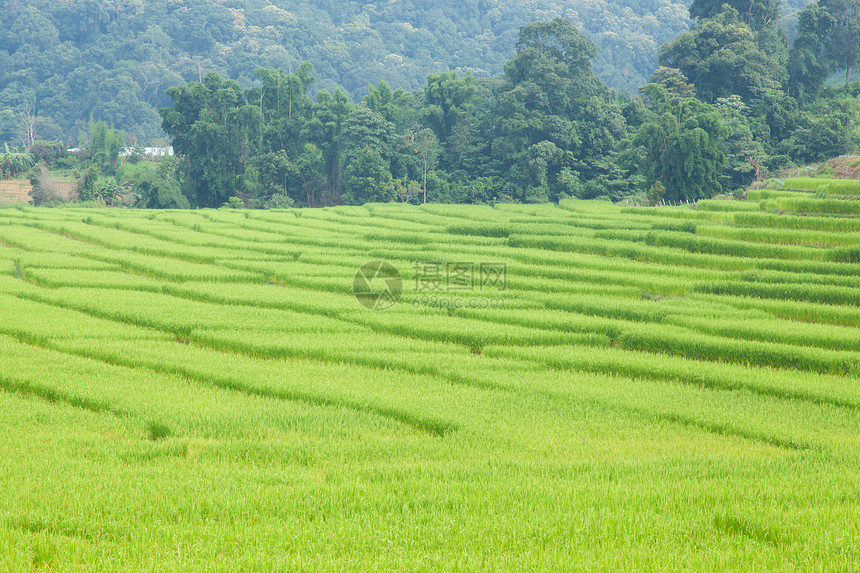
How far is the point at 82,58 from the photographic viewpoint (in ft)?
273

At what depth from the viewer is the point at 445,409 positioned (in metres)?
10.0

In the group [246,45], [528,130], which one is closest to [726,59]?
[528,130]

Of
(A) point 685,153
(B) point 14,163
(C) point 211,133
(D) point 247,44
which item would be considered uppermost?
(D) point 247,44

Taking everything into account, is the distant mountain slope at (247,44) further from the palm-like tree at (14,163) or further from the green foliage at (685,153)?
the green foliage at (685,153)

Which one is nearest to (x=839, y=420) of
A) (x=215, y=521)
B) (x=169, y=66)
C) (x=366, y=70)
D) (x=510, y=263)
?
(x=215, y=521)

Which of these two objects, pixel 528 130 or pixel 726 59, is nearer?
pixel 726 59

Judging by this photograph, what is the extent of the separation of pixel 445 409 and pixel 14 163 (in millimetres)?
56226

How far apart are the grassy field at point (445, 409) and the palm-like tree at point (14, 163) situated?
36.8m

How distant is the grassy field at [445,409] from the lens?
589 centimetres

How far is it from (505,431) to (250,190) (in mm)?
44445

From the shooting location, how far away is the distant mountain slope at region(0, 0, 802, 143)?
3105 inches

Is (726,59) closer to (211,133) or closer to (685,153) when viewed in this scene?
(685,153)

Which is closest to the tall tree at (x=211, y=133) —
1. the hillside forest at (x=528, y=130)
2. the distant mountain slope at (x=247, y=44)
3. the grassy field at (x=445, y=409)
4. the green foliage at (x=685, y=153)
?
the hillside forest at (x=528, y=130)

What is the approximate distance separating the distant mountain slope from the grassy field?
6488cm
